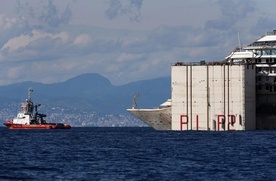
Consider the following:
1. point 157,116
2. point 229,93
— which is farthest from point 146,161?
point 157,116

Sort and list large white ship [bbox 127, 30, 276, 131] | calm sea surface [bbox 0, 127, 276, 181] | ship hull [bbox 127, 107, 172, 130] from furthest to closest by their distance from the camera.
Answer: ship hull [bbox 127, 107, 172, 130]
large white ship [bbox 127, 30, 276, 131]
calm sea surface [bbox 0, 127, 276, 181]

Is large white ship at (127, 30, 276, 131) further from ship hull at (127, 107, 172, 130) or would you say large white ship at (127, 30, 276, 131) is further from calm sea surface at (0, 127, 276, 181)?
calm sea surface at (0, 127, 276, 181)

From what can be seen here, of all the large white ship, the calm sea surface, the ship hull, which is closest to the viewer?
the calm sea surface

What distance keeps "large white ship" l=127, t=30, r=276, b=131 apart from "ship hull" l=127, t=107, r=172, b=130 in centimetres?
32

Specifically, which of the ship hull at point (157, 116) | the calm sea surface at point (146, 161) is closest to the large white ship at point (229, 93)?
the ship hull at point (157, 116)

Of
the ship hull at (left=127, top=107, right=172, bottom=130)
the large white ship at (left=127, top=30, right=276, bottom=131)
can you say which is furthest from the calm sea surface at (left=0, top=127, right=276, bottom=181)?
the ship hull at (left=127, top=107, right=172, bottom=130)

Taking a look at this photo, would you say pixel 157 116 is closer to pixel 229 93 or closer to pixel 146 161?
pixel 229 93

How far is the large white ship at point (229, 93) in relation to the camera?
162300 millimetres

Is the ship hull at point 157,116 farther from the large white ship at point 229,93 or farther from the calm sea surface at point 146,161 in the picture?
the calm sea surface at point 146,161

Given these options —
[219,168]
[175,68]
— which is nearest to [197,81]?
[175,68]

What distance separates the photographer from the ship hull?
17462cm

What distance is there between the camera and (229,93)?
16238cm

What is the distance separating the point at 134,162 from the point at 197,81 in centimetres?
7414

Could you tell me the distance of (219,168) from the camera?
84.1m
